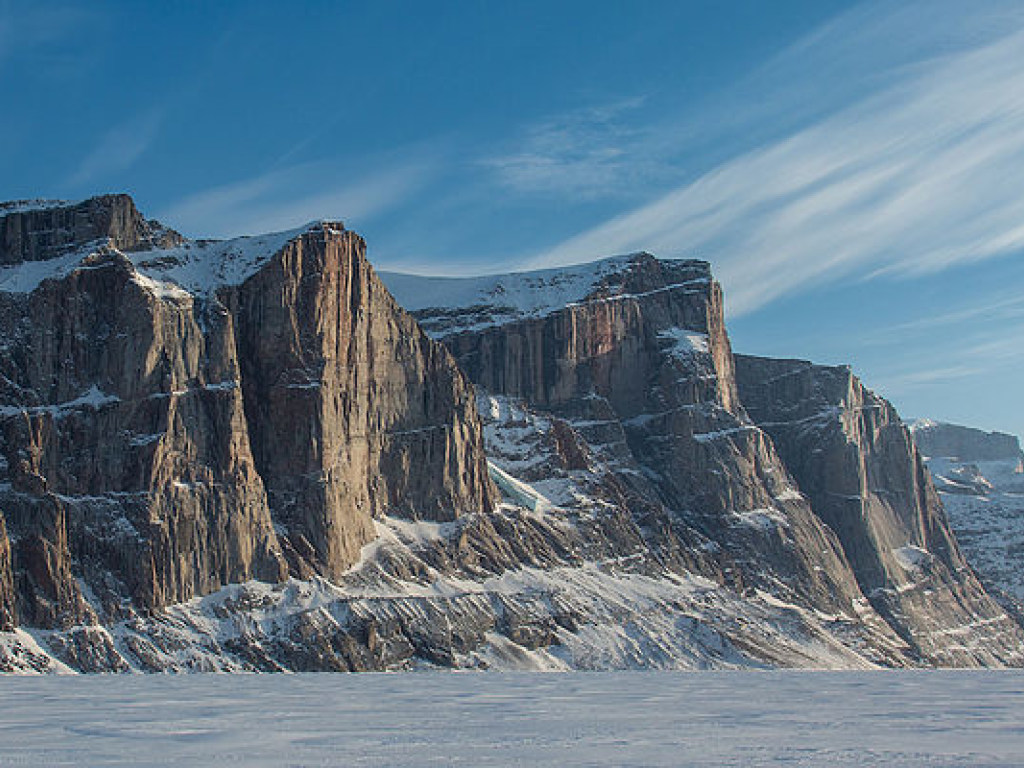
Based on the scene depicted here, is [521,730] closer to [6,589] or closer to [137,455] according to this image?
[6,589]

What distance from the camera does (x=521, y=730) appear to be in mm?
41812

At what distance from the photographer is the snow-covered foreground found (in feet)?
112

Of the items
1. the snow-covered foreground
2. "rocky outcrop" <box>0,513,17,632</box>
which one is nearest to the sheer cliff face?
"rocky outcrop" <box>0,513,17,632</box>

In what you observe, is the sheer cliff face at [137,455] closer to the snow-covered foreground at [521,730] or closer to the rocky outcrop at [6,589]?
the rocky outcrop at [6,589]

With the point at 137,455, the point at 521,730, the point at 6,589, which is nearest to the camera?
the point at 521,730

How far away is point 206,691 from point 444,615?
117m

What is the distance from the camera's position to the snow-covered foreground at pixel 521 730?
34031 mm

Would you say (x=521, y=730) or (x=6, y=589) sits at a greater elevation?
(x=6, y=589)

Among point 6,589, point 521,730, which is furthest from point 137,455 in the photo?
point 521,730

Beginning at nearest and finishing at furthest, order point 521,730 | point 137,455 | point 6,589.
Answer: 1. point 521,730
2. point 6,589
3. point 137,455

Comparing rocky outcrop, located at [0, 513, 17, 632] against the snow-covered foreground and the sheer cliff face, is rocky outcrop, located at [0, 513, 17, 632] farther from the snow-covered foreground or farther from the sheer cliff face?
the snow-covered foreground

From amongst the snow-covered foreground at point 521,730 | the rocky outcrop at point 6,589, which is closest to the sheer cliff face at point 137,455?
the rocky outcrop at point 6,589

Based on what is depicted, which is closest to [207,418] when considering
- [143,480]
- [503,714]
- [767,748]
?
[143,480]

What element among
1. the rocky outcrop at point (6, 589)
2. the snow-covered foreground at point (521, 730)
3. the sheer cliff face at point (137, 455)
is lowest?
the snow-covered foreground at point (521, 730)
